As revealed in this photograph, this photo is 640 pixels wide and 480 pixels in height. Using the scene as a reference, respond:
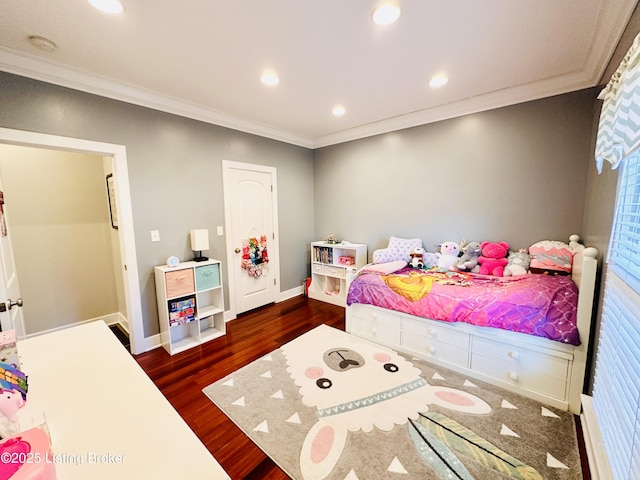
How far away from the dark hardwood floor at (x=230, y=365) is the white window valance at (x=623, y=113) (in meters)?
2.29

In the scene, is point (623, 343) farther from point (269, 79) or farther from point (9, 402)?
point (269, 79)

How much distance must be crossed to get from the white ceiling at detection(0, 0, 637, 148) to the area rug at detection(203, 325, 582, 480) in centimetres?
256

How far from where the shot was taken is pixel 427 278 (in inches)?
101

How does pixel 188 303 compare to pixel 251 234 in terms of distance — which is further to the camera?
pixel 251 234

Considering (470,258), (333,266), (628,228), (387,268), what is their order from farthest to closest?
(333,266) < (387,268) < (470,258) < (628,228)

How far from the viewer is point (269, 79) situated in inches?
90.1

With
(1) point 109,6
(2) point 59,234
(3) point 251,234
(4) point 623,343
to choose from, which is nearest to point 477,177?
(4) point 623,343

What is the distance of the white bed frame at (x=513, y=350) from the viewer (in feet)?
5.64

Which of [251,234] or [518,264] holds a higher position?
[251,234]

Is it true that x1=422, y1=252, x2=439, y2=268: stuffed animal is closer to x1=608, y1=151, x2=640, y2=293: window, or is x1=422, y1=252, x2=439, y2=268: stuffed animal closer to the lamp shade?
x1=608, y1=151, x2=640, y2=293: window

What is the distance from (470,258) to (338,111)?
89.2 inches

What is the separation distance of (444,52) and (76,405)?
9.34ft

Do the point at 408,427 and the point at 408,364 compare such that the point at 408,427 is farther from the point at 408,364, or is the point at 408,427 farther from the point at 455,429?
the point at 408,364

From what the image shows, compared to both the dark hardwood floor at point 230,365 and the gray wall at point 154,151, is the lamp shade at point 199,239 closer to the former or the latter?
the gray wall at point 154,151
